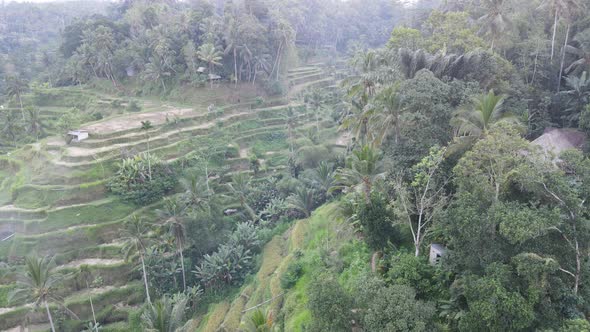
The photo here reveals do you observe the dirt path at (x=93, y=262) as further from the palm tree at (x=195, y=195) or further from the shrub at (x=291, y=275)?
the shrub at (x=291, y=275)

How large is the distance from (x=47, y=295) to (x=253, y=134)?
84.0 feet

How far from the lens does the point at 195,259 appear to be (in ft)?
84.2

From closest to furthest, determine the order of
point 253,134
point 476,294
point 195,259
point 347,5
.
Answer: point 476,294 < point 195,259 < point 253,134 < point 347,5

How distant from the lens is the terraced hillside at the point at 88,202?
22.8 meters

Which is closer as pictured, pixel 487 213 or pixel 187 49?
pixel 487 213

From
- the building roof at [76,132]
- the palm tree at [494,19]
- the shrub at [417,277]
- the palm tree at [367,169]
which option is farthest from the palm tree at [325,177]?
Result: the building roof at [76,132]

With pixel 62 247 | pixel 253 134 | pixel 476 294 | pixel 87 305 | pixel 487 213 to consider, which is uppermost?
pixel 487 213

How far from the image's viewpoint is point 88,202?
2653 cm

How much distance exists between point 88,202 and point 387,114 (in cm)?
2114

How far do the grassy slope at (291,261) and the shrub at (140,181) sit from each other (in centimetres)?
930

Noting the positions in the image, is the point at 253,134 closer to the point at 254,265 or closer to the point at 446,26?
the point at 254,265

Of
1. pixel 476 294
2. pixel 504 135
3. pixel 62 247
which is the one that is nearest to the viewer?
pixel 476 294

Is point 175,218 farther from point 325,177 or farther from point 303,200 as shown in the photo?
point 325,177

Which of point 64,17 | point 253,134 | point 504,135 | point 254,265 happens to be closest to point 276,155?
point 253,134
